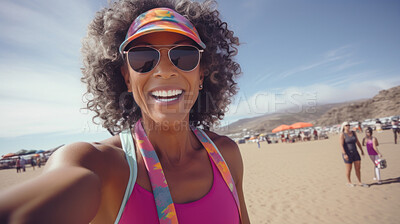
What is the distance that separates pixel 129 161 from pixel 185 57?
2.64 ft

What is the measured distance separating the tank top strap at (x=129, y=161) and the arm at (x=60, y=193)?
156mm

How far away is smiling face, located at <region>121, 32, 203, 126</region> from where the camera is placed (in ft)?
4.60

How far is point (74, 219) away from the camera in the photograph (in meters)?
0.82

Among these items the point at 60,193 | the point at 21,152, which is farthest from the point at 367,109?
the point at 21,152

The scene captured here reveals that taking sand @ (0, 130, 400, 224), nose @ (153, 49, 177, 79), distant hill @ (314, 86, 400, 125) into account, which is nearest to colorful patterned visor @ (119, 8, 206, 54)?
nose @ (153, 49, 177, 79)

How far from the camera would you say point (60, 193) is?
2.60 ft

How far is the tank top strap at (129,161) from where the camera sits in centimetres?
109

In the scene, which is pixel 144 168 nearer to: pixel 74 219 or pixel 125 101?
pixel 74 219

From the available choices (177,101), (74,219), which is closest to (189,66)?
(177,101)

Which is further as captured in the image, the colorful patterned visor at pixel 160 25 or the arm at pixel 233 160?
the arm at pixel 233 160

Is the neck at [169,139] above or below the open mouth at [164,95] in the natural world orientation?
below

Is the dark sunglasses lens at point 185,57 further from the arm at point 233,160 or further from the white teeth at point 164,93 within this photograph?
the arm at point 233,160

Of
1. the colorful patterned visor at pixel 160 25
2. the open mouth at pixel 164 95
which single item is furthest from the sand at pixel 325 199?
the colorful patterned visor at pixel 160 25

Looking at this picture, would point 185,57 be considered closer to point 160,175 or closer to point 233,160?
point 160,175
